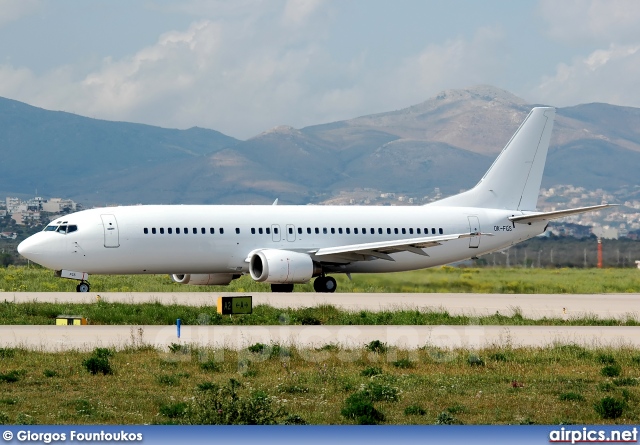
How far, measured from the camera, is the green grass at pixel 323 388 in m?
17.9

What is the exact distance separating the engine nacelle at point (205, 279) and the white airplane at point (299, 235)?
51mm

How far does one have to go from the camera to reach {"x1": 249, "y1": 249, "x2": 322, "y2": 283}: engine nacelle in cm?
4853

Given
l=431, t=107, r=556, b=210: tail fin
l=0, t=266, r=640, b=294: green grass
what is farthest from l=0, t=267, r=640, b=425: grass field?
l=431, t=107, r=556, b=210: tail fin

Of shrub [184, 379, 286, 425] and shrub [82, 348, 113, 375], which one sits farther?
shrub [82, 348, 113, 375]

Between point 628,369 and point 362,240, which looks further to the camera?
point 362,240

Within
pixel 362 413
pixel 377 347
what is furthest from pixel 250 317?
pixel 362 413

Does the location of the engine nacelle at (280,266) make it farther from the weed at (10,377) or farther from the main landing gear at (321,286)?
the weed at (10,377)

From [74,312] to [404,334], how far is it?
33.2ft

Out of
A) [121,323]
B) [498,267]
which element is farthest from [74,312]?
[498,267]

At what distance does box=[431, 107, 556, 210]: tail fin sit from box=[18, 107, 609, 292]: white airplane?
47mm

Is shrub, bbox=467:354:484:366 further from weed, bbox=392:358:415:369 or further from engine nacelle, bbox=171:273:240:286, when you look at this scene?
engine nacelle, bbox=171:273:240:286

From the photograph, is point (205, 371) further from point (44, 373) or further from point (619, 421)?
point (619, 421)

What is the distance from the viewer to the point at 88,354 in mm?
24766

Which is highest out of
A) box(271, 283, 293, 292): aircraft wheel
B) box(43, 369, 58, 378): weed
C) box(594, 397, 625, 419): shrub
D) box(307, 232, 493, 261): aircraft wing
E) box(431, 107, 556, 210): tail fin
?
box(431, 107, 556, 210): tail fin
